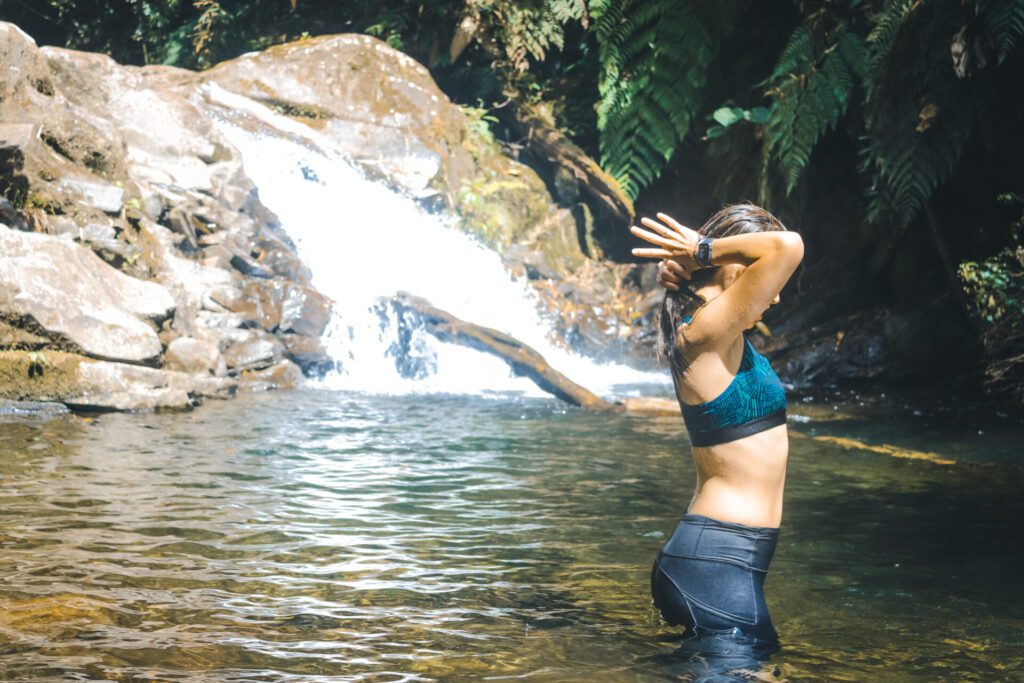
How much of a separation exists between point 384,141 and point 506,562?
12.0 metres

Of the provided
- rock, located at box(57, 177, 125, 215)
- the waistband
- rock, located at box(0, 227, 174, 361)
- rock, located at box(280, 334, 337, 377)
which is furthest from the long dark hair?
rock, located at box(57, 177, 125, 215)

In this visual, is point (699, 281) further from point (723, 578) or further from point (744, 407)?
point (723, 578)

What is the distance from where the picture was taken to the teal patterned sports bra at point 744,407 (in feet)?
7.82

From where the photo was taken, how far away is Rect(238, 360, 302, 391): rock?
949 centimetres

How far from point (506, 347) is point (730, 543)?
7.36 meters

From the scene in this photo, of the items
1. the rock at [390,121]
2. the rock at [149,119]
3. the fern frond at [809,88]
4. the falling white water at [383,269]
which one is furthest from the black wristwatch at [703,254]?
the rock at [390,121]

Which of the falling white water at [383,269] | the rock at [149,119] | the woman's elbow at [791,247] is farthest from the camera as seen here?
the rock at [149,119]

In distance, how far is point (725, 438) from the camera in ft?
7.92

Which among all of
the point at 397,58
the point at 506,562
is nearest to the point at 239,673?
the point at 506,562

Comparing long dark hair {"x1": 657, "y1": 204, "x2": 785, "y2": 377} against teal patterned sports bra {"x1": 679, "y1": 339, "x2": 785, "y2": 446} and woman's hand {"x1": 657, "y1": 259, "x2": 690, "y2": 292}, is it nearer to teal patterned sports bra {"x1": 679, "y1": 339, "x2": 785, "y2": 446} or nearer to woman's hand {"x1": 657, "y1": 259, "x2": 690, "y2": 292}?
woman's hand {"x1": 657, "y1": 259, "x2": 690, "y2": 292}

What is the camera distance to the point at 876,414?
27.6 ft

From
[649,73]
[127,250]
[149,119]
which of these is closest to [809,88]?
[649,73]

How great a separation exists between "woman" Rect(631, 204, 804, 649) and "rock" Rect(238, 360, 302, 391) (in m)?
7.74

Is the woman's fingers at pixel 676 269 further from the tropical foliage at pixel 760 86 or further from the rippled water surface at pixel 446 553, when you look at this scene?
the tropical foliage at pixel 760 86
